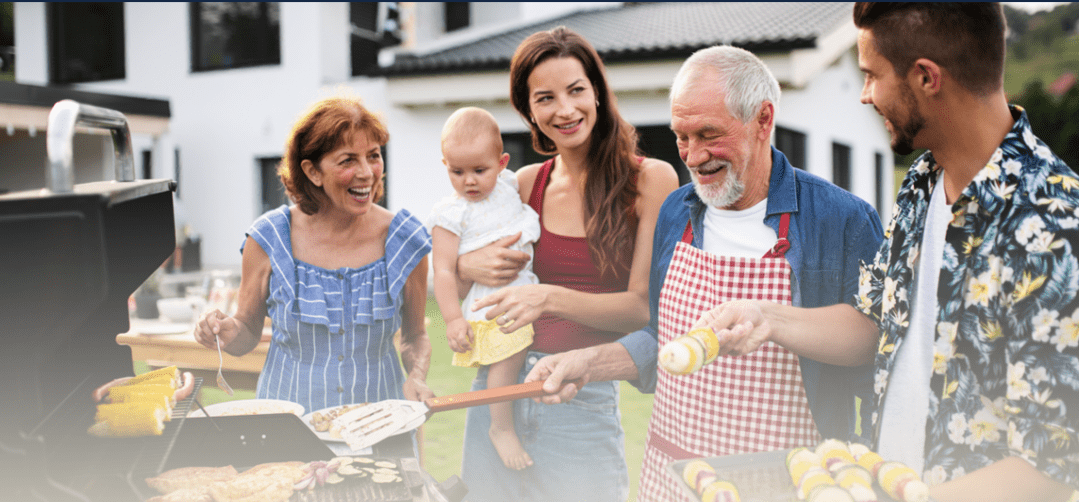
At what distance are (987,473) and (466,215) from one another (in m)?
1.75

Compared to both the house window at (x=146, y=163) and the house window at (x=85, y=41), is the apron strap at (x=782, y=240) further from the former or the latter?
the house window at (x=85, y=41)

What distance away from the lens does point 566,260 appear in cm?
236

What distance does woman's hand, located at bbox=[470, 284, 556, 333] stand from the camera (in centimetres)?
213

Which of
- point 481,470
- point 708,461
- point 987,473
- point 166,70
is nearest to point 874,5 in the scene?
point 987,473

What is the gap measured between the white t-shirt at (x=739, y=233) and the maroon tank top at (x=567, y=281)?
0.39 m

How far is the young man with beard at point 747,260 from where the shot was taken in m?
1.87

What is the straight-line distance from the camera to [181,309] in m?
4.39

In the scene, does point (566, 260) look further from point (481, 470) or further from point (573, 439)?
point (481, 470)

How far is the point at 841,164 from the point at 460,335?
38.9 feet

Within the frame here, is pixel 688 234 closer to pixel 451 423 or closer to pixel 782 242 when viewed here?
pixel 782 242

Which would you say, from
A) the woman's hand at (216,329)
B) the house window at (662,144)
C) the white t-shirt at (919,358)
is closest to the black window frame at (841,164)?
the house window at (662,144)

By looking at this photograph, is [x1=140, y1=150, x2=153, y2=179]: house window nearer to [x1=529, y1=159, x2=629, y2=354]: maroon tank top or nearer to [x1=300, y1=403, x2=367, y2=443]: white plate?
[x1=300, y1=403, x2=367, y2=443]: white plate

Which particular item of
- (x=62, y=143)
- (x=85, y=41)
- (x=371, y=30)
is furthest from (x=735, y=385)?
(x=85, y=41)

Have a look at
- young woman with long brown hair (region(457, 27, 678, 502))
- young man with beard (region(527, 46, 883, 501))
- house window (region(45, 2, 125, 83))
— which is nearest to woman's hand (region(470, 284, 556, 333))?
young woman with long brown hair (region(457, 27, 678, 502))
